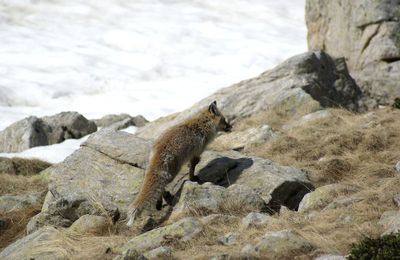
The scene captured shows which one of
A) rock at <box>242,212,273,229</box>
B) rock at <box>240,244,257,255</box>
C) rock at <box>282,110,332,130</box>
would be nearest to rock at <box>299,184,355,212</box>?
rock at <box>242,212,273,229</box>

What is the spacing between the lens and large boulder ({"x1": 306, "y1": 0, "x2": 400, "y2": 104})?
21.1 meters

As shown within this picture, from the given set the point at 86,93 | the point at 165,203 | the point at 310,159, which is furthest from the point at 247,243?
the point at 86,93

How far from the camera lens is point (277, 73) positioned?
62.3 feet

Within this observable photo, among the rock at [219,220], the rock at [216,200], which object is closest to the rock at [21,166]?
the rock at [216,200]

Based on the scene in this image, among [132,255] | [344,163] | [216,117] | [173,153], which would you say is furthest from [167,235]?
[344,163]

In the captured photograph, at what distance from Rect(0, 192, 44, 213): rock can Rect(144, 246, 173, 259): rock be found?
5087 mm

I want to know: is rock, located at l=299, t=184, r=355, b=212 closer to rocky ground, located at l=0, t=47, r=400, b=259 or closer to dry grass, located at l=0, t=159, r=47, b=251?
rocky ground, located at l=0, t=47, r=400, b=259

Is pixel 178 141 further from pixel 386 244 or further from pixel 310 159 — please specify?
pixel 386 244

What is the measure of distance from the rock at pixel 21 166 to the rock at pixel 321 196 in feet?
29.7

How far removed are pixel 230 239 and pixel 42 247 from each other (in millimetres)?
2860

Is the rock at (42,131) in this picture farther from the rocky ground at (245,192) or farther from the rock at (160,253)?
the rock at (160,253)

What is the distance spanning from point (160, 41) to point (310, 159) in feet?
97.9

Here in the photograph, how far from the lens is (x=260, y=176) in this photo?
486 inches

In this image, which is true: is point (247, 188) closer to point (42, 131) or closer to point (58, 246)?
point (58, 246)
